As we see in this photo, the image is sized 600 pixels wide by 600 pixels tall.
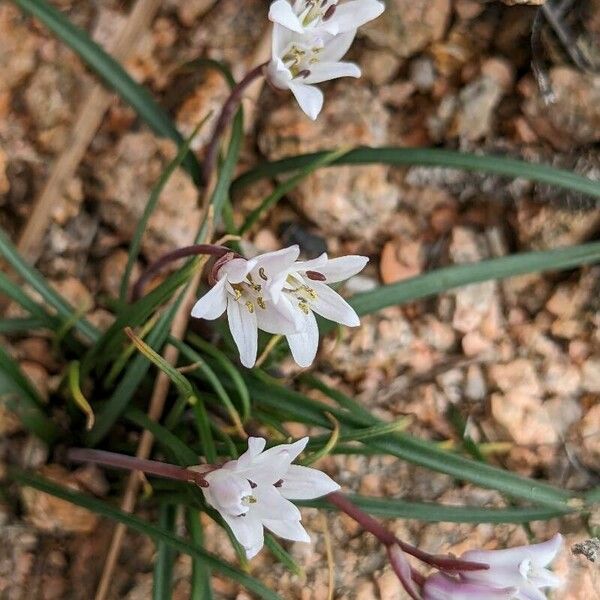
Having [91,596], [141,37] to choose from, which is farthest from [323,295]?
[141,37]

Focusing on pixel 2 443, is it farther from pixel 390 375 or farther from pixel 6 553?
pixel 390 375

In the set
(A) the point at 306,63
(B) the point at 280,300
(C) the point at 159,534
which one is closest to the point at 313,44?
(A) the point at 306,63

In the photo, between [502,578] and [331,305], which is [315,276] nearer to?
[331,305]

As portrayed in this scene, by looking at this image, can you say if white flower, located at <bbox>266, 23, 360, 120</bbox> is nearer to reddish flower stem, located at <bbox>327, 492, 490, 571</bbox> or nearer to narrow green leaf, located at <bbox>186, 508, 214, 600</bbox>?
reddish flower stem, located at <bbox>327, 492, 490, 571</bbox>

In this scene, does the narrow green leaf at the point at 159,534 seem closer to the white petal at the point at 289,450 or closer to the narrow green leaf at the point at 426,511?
the narrow green leaf at the point at 426,511

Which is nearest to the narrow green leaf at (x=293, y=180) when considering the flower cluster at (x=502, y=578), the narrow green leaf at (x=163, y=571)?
the narrow green leaf at (x=163, y=571)
